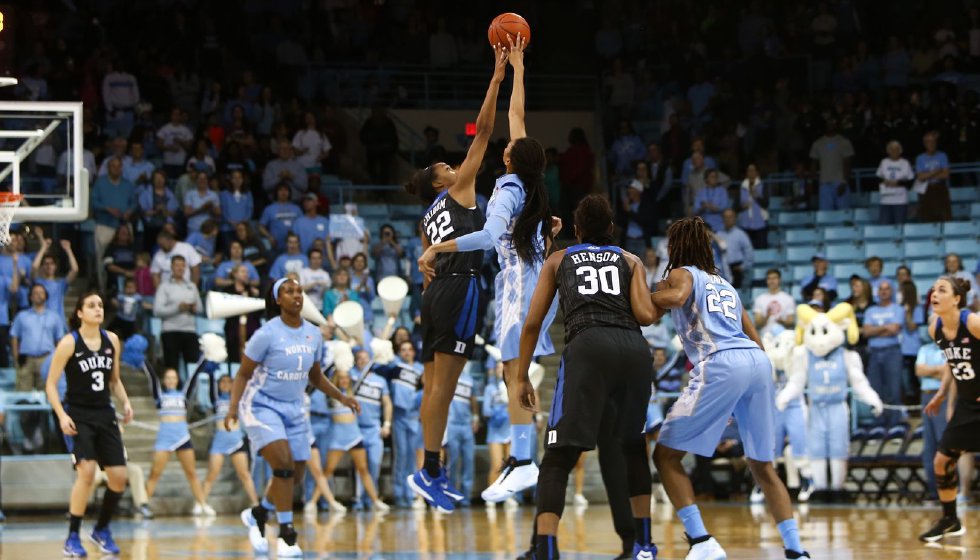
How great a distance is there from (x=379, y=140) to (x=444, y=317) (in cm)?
1308

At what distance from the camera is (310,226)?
19.0 meters

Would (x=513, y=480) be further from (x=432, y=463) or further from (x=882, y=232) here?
(x=882, y=232)

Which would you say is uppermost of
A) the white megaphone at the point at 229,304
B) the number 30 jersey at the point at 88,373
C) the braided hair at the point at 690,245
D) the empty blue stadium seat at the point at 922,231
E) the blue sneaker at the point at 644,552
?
the empty blue stadium seat at the point at 922,231

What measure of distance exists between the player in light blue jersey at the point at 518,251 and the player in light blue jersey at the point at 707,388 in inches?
31.3

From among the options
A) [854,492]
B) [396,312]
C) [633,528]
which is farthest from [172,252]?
[633,528]

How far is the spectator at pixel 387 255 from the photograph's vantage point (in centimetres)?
1870

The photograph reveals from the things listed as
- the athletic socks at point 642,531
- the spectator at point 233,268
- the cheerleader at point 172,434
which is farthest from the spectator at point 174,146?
the athletic socks at point 642,531

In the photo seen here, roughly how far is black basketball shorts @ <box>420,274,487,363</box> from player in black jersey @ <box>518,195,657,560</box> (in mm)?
758

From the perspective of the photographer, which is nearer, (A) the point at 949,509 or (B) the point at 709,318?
(B) the point at 709,318

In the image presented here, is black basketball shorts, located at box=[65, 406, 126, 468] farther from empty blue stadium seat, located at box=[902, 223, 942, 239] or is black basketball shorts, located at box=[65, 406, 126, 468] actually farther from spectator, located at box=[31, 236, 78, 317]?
empty blue stadium seat, located at box=[902, 223, 942, 239]

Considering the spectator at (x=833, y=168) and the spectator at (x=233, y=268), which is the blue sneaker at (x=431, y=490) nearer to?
the spectator at (x=233, y=268)

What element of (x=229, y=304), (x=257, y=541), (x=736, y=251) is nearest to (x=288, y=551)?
(x=257, y=541)

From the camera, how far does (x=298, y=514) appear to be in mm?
16594

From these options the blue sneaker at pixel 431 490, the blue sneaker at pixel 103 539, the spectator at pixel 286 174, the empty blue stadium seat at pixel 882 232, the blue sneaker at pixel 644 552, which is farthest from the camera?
the empty blue stadium seat at pixel 882 232
